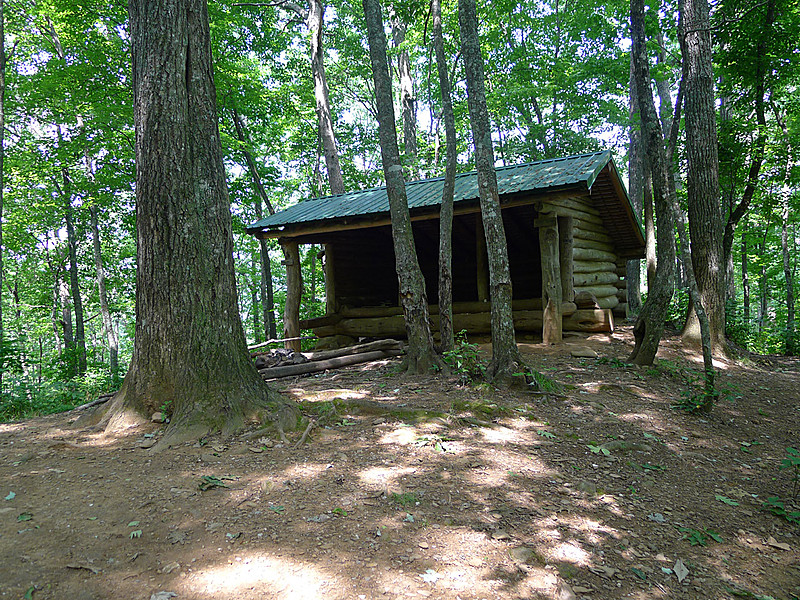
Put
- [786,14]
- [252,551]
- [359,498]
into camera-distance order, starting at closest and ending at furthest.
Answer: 1. [252,551]
2. [359,498]
3. [786,14]

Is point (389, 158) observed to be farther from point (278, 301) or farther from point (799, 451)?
point (278, 301)

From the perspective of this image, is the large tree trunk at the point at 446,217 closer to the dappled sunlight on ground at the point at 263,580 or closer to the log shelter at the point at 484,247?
the log shelter at the point at 484,247

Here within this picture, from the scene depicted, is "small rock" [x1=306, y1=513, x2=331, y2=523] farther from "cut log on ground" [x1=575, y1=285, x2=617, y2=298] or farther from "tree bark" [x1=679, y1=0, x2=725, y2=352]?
"cut log on ground" [x1=575, y1=285, x2=617, y2=298]

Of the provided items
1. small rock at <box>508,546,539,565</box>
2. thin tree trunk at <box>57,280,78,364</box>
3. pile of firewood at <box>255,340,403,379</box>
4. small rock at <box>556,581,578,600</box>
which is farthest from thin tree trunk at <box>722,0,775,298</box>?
thin tree trunk at <box>57,280,78,364</box>

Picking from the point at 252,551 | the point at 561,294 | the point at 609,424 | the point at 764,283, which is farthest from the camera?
the point at 764,283

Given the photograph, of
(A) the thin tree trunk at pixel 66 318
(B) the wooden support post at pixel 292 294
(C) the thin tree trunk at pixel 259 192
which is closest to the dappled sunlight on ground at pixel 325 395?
(B) the wooden support post at pixel 292 294

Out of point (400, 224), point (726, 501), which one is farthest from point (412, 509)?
point (400, 224)

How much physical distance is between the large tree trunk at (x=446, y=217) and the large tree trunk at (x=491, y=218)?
109 cm

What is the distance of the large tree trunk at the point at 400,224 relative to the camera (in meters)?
7.00

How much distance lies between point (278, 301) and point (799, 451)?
27707 millimetres

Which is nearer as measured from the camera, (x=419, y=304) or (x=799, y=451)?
(x=799, y=451)

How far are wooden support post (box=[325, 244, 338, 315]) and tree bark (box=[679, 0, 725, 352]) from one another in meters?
8.00

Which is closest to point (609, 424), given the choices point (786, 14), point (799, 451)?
point (799, 451)

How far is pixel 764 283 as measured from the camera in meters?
19.3
